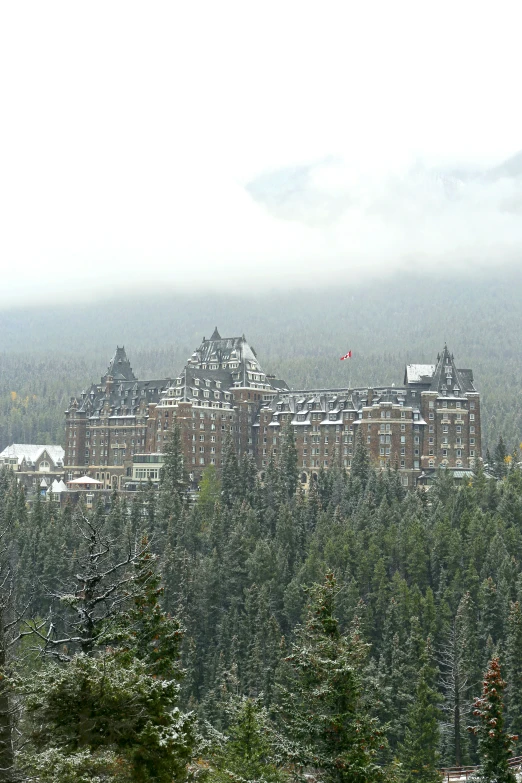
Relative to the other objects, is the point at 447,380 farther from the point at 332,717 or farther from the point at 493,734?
the point at 332,717

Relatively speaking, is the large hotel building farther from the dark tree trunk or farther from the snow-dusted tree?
the dark tree trunk

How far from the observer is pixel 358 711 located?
41219 millimetres

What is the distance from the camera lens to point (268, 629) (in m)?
112

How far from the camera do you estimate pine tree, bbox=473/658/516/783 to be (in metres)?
48.9

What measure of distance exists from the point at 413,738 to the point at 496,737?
25.4 metres

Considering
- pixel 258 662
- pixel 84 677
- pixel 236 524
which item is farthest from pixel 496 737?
pixel 236 524

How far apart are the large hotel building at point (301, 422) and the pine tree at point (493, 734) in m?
107

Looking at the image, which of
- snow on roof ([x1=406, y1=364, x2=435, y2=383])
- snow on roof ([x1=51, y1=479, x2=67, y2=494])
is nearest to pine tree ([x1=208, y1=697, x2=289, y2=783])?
snow on roof ([x1=406, y1=364, x2=435, y2=383])

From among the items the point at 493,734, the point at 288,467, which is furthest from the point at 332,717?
the point at 288,467

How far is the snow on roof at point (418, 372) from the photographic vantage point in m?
182

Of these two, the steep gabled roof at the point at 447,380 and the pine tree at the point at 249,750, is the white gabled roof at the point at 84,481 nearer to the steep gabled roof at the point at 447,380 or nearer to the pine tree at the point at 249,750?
the steep gabled roof at the point at 447,380

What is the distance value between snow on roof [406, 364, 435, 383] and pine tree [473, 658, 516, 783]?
133 meters

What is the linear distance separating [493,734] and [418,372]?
452 ft

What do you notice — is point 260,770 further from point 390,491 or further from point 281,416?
point 281,416
